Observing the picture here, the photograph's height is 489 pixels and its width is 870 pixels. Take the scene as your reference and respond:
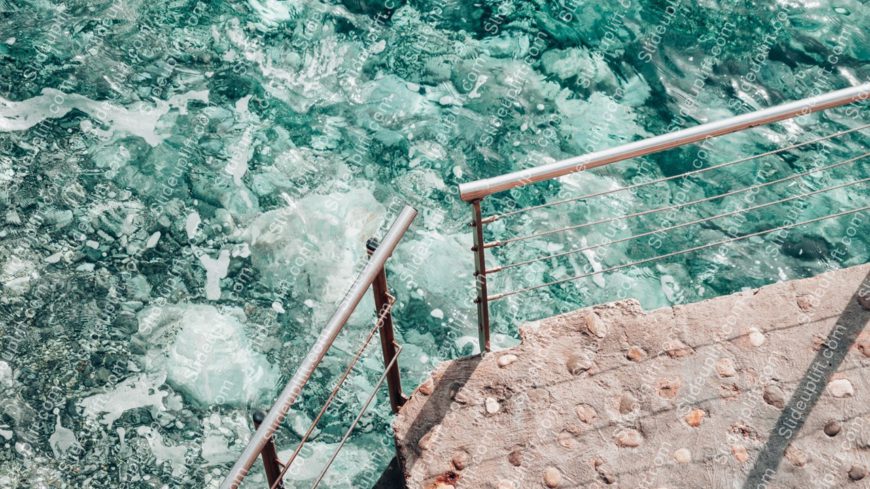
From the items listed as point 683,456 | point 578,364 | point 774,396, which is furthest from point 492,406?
point 774,396

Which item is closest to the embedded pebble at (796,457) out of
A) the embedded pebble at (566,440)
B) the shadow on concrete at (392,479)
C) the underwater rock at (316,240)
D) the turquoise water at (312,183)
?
the embedded pebble at (566,440)

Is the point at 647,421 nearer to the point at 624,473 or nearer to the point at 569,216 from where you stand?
the point at 624,473

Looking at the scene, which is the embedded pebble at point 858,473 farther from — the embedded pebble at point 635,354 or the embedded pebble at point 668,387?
the embedded pebble at point 635,354

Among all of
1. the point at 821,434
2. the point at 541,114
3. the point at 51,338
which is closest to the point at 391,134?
the point at 541,114

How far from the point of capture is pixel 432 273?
242 inches

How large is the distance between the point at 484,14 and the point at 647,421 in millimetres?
4907

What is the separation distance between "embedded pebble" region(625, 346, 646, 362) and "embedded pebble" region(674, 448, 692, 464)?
433 mm

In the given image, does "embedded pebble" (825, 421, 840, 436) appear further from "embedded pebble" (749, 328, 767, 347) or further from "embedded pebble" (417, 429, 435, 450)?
"embedded pebble" (417, 429, 435, 450)

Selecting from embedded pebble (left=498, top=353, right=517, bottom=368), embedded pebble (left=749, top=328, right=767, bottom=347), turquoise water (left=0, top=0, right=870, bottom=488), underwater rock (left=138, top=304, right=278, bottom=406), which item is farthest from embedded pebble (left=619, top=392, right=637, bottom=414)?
underwater rock (left=138, top=304, right=278, bottom=406)

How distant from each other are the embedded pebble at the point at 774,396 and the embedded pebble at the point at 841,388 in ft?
0.69

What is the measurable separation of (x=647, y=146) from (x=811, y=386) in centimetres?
141

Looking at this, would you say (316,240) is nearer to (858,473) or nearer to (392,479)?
(392,479)

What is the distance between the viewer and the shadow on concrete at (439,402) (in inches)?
131

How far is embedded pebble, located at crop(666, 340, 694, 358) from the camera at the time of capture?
11.4ft
